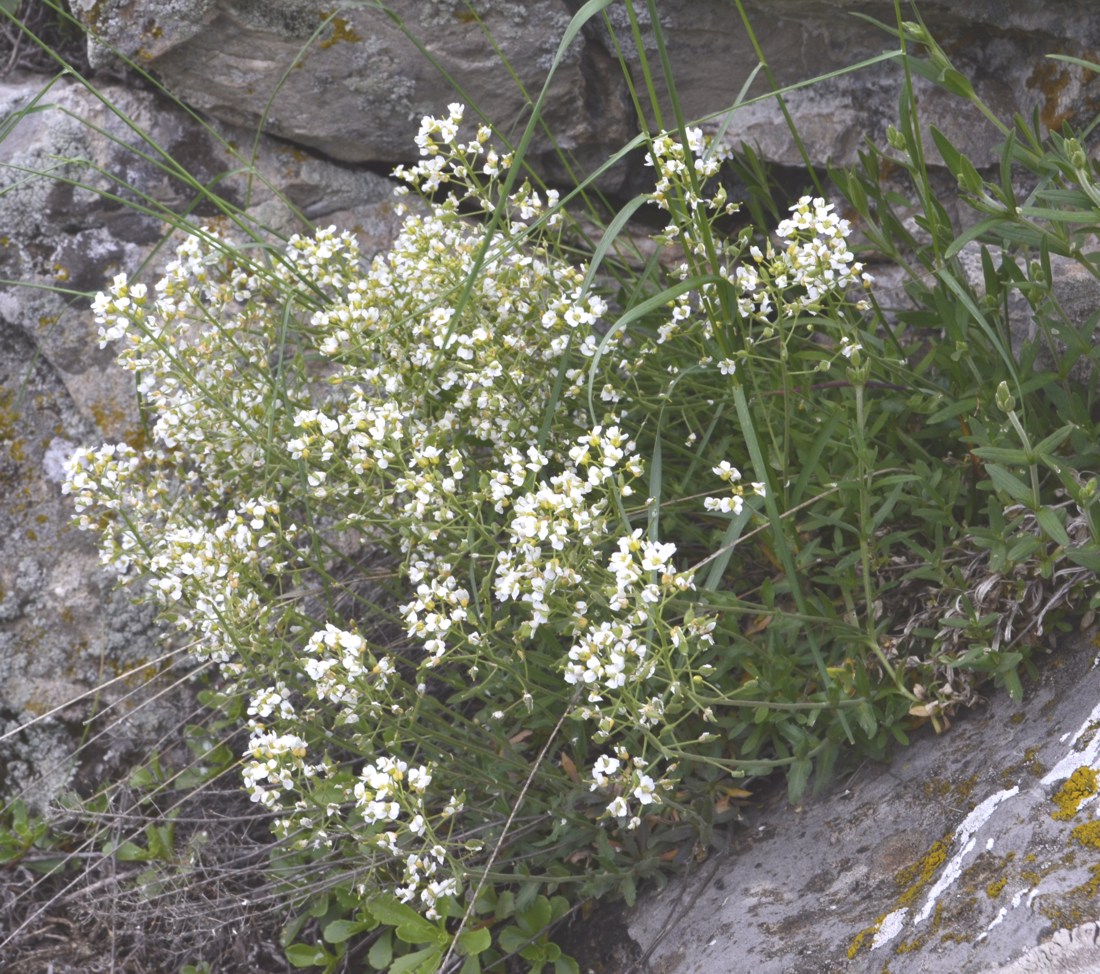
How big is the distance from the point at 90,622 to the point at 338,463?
1.55 meters

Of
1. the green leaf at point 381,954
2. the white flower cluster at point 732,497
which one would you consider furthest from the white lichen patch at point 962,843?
the green leaf at point 381,954

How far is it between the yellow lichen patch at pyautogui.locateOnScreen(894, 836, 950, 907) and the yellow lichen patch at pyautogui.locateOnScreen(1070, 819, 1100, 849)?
30cm

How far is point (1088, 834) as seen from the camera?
1776 millimetres

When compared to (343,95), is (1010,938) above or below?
below

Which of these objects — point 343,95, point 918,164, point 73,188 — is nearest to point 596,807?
point 918,164

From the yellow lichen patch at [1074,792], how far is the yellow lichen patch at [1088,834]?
1.7 inches

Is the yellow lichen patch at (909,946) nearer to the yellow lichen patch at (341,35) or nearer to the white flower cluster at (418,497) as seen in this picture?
the white flower cluster at (418,497)

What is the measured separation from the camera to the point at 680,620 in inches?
110

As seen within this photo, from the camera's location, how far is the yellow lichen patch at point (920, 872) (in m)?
2.05

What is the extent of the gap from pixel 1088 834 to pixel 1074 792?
117mm

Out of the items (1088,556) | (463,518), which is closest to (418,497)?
(463,518)

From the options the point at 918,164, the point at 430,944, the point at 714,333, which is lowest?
the point at 430,944

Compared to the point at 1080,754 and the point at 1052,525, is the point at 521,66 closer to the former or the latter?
the point at 1052,525

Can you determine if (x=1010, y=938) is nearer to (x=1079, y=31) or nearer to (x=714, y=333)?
(x=714, y=333)
